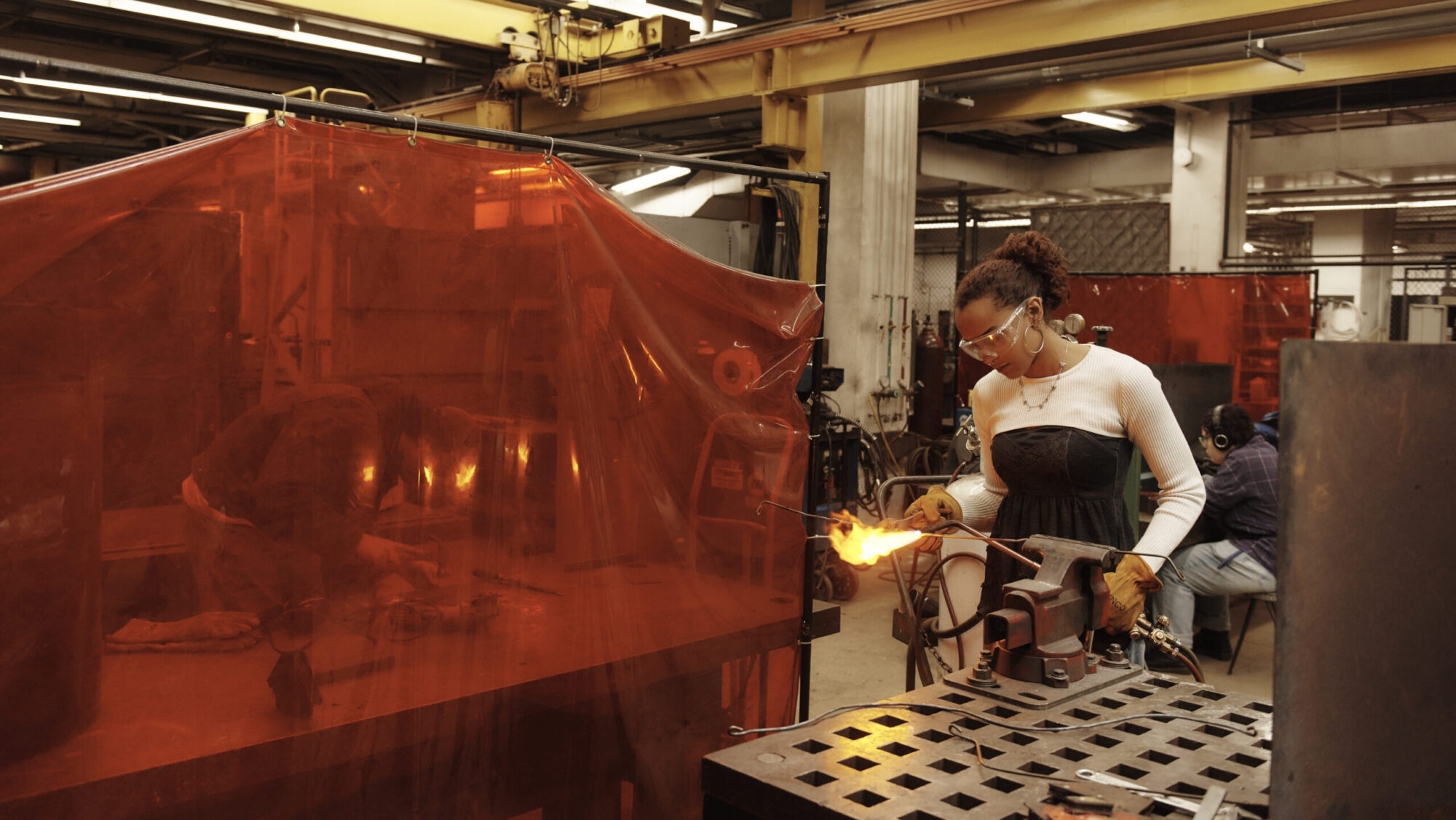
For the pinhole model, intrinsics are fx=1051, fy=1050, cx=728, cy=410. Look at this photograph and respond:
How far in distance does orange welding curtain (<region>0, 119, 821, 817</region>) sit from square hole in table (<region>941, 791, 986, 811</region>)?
3.49 feet

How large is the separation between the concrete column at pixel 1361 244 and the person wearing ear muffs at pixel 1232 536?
11685 mm

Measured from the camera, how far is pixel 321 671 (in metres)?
2.03

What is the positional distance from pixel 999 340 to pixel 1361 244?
15854 millimetres

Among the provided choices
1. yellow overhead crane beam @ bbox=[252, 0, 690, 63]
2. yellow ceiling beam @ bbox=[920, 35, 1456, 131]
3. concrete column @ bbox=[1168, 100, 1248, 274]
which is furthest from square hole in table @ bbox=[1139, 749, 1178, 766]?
concrete column @ bbox=[1168, 100, 1248, 274]

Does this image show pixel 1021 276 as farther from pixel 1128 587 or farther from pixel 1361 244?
pixel 1361 244

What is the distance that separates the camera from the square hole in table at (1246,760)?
1692 millimetres

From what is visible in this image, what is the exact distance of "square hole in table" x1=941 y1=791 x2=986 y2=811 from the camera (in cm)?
154


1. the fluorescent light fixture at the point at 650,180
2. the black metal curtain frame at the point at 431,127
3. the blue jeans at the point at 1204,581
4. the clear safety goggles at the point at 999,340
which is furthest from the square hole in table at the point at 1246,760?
the fluorescent light fixture at the point at 650,180

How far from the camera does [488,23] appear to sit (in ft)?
22.5

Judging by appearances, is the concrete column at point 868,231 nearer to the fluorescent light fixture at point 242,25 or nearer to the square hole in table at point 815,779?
the fluorescent light fixture at point 242,25

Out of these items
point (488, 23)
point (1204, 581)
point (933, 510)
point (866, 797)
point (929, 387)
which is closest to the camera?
point (866, 797)

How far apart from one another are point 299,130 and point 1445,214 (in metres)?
18.3

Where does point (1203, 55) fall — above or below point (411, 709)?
above

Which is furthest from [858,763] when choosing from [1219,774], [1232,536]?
[1232,536]
